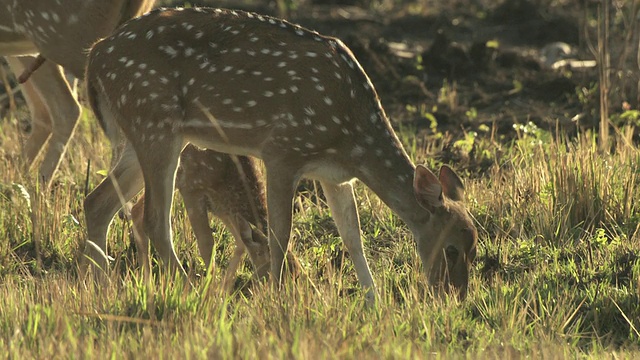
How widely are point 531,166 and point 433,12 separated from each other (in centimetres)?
685

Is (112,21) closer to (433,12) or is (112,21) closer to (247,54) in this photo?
(247,54)

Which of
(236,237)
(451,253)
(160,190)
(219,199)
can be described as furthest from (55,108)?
(451,253)

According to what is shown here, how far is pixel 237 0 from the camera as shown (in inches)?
637

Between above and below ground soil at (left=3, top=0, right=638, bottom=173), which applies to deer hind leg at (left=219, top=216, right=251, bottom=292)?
above

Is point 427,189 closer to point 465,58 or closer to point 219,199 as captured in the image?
point 219,199

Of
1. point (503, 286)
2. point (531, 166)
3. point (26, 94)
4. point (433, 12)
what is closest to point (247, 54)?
point (503, 286)

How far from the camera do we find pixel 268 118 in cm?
743

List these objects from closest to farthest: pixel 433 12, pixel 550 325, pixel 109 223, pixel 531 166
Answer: pixel 550 325 → pixel 109 223 → pixel 531 166 → pixel 433 12

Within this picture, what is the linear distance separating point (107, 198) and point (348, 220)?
145 cm

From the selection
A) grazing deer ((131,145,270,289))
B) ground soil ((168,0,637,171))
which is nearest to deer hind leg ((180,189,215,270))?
grazing deer ((131,145,270,289))

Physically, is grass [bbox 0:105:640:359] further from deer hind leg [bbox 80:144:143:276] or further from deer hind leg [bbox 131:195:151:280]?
deer hind leg [bbox 80:144:143:276]

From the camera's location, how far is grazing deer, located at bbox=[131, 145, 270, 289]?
314 inches

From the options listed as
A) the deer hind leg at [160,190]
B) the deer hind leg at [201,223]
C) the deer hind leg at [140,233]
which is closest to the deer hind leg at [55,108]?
the deer hind leg at [140,233]

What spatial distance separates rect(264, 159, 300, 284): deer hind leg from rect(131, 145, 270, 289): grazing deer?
44 cm
